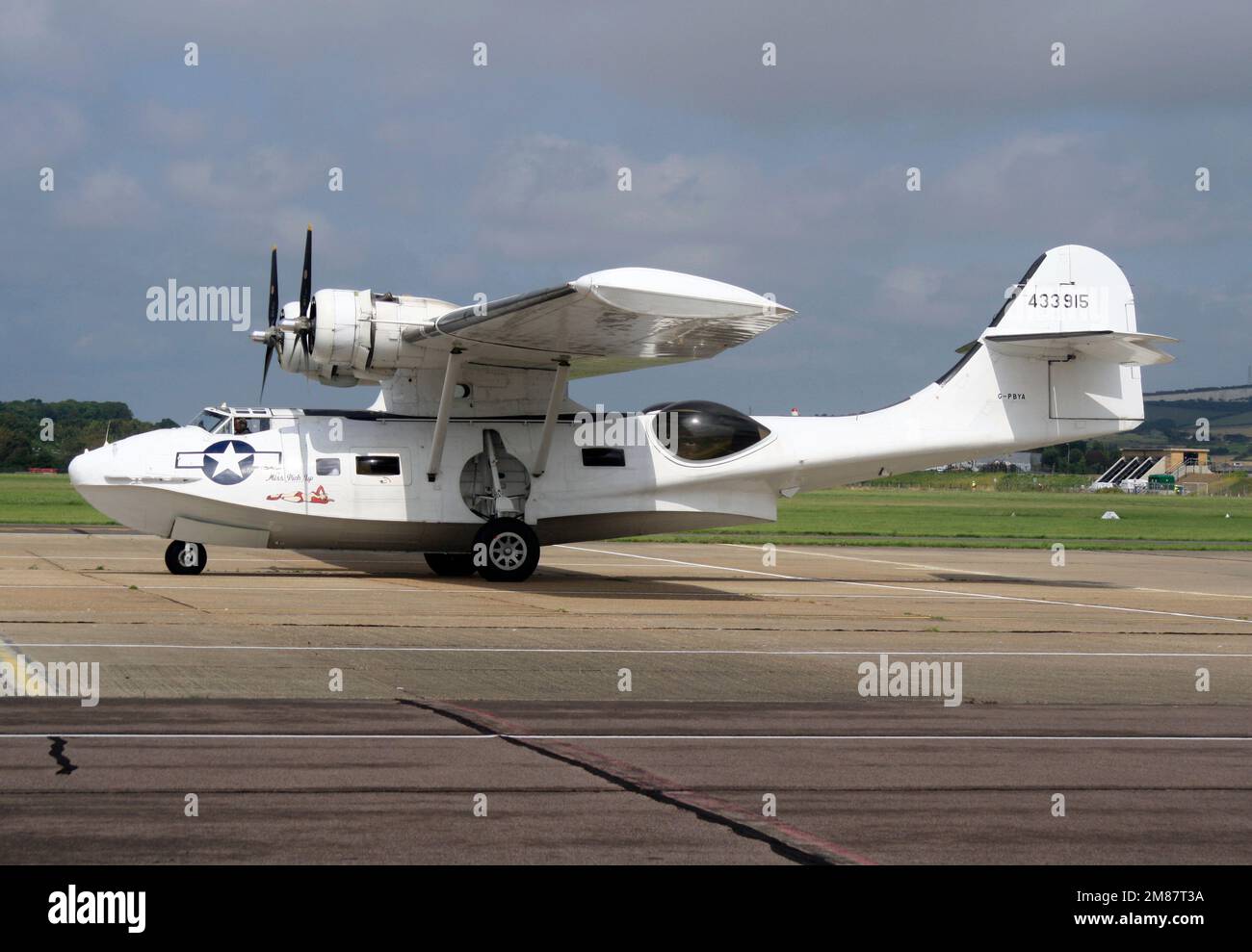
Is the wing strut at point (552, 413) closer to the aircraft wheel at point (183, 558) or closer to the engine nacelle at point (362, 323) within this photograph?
the engine nacelle at point (362, 323)

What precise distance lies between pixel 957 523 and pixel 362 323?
40949 mm

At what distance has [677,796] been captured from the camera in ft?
24.3

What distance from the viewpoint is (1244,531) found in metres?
55.6

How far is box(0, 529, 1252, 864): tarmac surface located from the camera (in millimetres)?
6453

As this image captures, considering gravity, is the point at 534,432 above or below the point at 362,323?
below

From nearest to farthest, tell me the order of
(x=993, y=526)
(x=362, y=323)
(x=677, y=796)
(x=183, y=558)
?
(x=677, y=796) < (x=362, y=323) < (x=183, y=558) < (x=993, y=526)

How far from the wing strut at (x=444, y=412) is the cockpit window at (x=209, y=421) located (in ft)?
11.3

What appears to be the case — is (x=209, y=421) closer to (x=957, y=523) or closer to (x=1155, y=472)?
(x=957, y=523)

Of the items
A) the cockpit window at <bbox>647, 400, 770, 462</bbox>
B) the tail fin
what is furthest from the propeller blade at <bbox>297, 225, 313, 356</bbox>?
the tail fin

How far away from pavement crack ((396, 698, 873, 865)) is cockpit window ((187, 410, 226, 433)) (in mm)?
12810

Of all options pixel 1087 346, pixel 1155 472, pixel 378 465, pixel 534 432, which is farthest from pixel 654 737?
pixel 1155 472

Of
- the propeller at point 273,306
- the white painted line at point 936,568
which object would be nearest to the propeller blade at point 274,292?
the propeller at point 273,306

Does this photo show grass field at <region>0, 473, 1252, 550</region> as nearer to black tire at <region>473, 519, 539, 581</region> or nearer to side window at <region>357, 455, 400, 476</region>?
black tire at <region>473, 519, 539, 581</region>

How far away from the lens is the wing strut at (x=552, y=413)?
70.9 feet
